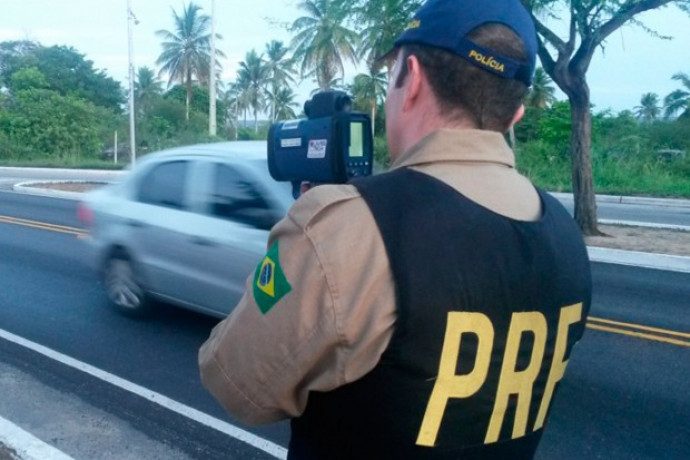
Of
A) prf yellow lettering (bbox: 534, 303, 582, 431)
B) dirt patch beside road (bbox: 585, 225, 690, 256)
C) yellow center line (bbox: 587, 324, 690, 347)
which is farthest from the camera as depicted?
dirt patch beside road (bbox: 585, 225, 690, 256)

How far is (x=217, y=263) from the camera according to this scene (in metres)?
6.09

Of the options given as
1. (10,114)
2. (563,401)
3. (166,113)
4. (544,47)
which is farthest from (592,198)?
(166,113)

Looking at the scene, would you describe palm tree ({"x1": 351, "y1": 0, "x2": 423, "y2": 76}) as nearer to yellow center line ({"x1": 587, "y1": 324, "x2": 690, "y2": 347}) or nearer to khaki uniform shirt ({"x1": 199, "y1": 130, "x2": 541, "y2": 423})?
yellow center line ({"x1": 587, "y1": 324, "x2": 690, "y2": 347})

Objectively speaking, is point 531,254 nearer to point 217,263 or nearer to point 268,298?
point 268,298

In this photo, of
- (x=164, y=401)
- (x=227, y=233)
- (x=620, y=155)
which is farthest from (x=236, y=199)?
(x=620, y=155)

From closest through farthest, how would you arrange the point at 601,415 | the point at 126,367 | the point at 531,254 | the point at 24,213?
the point at 531,254
the point at 601,415
the point at 126,367
the point at 24,213

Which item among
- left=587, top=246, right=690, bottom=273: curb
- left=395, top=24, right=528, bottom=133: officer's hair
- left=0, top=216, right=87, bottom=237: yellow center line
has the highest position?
left=395, top=24, right=528, bottom=133: officer's hair

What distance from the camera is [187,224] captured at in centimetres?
646

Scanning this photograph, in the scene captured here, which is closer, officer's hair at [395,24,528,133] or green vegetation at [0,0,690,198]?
officer's hair at [395,24,528,133]

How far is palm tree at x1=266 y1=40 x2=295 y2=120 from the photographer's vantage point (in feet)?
191

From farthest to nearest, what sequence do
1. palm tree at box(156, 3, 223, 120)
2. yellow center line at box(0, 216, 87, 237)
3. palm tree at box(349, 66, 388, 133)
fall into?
palm tree at box(156, 3, 223, 120), palm tree at box(349, 66, 388, 133), yellow center line at box(0, 216, 87, 237)

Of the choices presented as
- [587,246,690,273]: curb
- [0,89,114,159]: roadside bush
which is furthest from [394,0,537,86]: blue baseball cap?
[0,89,114,159]: roadside bush

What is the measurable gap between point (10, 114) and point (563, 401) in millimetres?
44210

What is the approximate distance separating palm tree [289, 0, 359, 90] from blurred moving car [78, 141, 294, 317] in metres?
34.0
